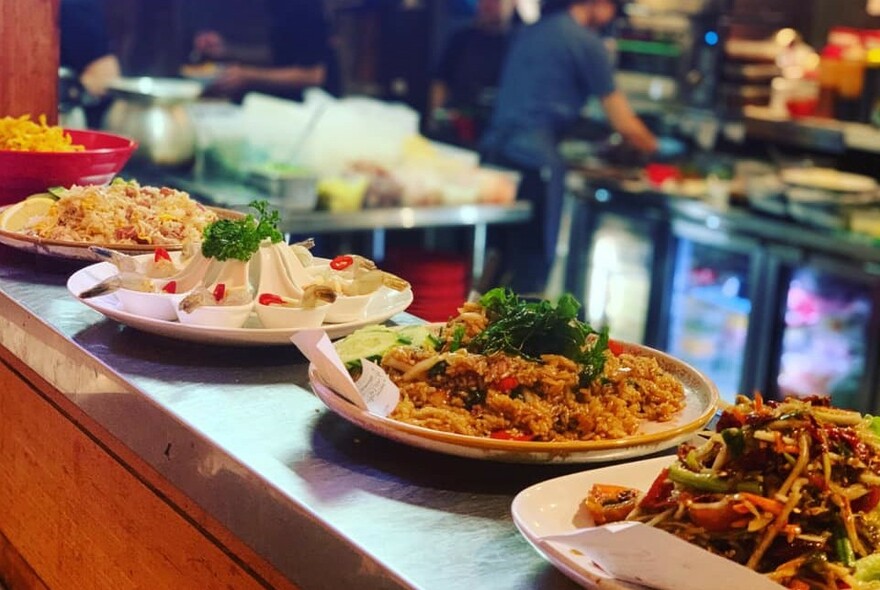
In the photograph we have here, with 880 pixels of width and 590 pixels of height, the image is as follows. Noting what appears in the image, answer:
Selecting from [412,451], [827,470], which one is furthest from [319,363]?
[827,470]

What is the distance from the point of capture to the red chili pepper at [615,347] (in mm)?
1824

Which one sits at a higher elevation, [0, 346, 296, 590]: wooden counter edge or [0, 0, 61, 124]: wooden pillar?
[0, 0, 61, 124]: wooden pillar

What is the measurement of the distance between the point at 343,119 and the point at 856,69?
309cm

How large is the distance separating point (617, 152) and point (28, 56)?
15.3 ft

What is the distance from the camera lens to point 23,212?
276 centimetres

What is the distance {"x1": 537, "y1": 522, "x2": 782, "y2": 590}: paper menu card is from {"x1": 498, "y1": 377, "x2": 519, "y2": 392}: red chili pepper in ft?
1.48

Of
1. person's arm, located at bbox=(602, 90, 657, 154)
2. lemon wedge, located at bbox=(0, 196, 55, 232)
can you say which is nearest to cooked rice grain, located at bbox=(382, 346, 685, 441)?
lemon wedge, located at bbox=(0, 196, 55, 232)

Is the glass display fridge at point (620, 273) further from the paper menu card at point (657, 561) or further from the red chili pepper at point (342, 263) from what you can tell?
the paper menu card at point (657, 561)

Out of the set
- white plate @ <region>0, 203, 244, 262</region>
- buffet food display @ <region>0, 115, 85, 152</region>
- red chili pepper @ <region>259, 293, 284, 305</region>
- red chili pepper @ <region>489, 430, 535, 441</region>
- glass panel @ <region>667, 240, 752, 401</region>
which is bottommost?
glass panel @ <region>667, 240, 752, 401</region>

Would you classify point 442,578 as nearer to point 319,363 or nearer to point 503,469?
point 503,469

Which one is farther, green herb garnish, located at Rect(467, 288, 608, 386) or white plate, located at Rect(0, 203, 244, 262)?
white plate, located at Rect(0, 203, 244, 262)

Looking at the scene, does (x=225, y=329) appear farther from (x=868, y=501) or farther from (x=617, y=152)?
(x=617, y=152)

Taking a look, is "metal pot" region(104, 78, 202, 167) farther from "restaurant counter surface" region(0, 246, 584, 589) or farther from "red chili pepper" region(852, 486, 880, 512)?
"red chili pepper" region(852, 486, 880, 512)

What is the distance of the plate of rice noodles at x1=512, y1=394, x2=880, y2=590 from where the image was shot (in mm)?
1188
